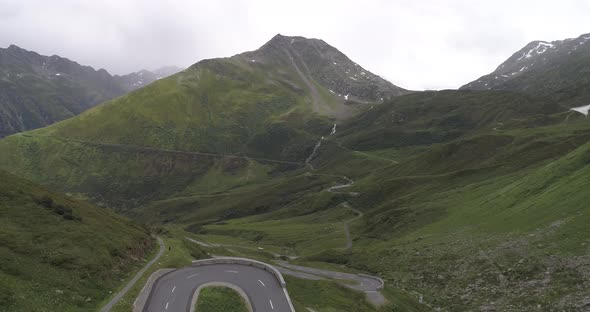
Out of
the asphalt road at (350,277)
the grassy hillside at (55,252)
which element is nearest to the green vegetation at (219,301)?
the grassy hillside at (55,252)

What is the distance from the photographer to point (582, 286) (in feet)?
150

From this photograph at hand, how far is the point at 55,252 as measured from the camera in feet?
156

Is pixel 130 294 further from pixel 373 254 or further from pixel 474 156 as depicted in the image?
pixel 474 156

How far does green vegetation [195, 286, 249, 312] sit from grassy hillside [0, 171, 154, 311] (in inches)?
393

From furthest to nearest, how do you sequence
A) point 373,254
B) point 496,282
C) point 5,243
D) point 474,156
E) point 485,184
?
point 474,156
point 485,184
point 373,254
point 496,282
point 5,243

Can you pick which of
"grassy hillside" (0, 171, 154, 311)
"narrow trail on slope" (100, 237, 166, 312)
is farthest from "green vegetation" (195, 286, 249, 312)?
"grassy hillside" (0, 171, 154, 311)

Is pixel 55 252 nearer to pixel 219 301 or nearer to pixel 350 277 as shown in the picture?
pixel 219 301

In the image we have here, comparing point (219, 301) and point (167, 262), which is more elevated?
point (167, 262)

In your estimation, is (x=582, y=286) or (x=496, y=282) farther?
(x=496, y=282)

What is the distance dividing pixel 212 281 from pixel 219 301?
22.8 feet

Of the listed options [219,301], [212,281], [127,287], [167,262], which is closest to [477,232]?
[212,281]

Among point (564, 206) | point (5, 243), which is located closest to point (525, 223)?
point (564, 206)

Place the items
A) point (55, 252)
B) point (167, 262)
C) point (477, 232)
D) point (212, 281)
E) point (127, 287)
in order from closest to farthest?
point (55, 252), point (127, 287), point (212, 281), point (167, 262), point (477, 232)

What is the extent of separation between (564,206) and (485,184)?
59287 millimetres
